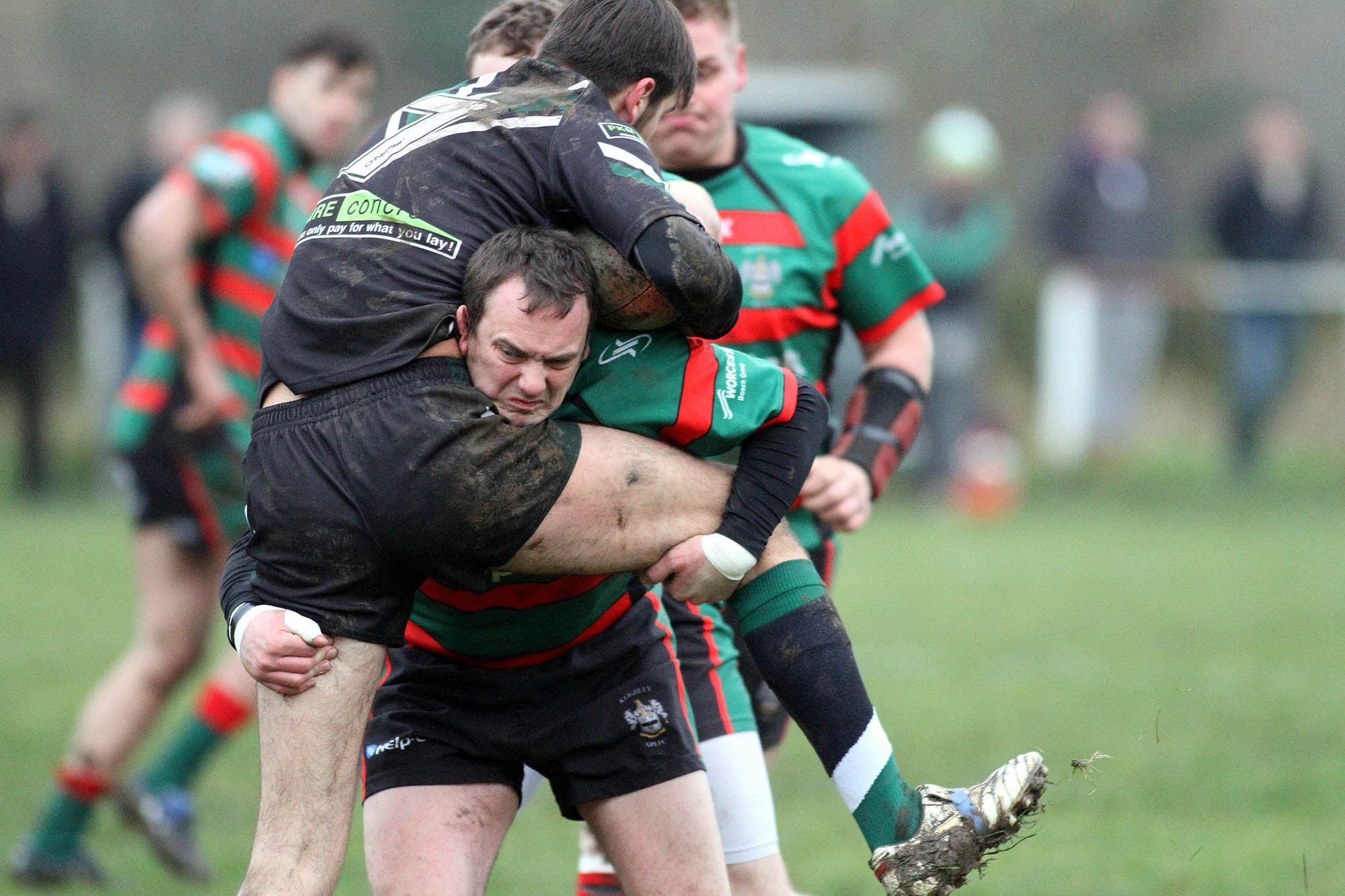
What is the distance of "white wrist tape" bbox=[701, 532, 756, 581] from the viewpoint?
298 centimetres

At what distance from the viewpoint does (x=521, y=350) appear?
9.27 ft

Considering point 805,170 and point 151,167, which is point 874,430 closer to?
point 805,170

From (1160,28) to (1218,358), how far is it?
5.86 meters

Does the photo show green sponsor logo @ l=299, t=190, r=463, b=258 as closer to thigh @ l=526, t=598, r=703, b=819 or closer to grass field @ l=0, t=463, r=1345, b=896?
thigh @ l=526, t=598, r=703, b=819

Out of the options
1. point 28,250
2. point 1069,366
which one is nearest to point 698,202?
point 28,250

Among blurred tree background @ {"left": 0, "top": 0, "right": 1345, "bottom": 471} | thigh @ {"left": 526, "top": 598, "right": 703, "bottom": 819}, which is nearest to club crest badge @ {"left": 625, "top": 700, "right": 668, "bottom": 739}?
thigh @ {"left": 526, "top": 598, "right": 703, "bottom": 819}

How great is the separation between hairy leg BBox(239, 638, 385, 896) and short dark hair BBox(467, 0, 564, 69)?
1.36 meters

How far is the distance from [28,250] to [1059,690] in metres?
9.53

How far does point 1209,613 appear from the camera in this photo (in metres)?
8.84

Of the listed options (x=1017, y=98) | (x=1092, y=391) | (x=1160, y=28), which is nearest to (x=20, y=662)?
(x=1092, y=391)

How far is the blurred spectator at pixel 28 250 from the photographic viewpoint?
1348 centimetres

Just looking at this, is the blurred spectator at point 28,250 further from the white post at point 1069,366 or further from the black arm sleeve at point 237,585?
the black arm sleeve at point 237,585

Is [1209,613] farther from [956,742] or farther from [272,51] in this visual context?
[272,51]

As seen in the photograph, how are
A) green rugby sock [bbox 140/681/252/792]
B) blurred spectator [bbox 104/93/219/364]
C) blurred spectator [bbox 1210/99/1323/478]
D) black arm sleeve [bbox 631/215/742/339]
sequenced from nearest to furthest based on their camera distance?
black arm sleeve [bbox 631/215/742/339]
green rugby sock [bbox 140/681/252/792]
blurred spectator [bbox 104/93/219/364]
blurred spectator [bbox 1210/99/1323/478]
